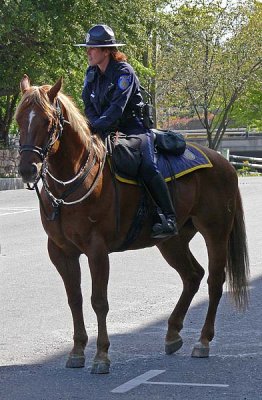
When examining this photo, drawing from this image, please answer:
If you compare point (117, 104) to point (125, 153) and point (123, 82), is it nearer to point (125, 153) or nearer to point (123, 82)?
point (123, 82)

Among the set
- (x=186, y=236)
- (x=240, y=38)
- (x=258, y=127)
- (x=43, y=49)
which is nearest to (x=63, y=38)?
(x=43, y=49)

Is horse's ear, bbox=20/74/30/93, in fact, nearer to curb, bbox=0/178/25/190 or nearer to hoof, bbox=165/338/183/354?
hoof, bbox=165/338/183/354

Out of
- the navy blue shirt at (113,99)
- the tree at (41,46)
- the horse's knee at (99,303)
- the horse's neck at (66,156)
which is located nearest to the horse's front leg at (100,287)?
the horse's knee at (99,303)

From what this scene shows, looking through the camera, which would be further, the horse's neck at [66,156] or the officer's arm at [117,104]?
the officer's arm at [117,104]

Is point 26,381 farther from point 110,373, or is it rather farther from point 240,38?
point 240,38

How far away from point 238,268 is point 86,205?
176 centimetres

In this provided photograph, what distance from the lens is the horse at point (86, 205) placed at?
747 cm

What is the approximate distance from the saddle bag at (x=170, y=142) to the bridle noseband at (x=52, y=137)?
1085mm

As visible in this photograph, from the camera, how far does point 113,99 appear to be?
8094 millimetres

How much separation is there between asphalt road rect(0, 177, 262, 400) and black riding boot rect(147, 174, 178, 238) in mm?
923

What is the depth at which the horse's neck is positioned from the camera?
7.80 meters

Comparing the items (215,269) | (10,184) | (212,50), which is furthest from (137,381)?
(212,50)

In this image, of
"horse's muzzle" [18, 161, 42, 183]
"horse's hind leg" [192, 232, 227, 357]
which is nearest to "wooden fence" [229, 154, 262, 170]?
"horse's hind leg" [192, 232, 227, 357]

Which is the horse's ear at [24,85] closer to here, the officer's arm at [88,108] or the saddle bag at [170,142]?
the officer's arm at [88,108]
